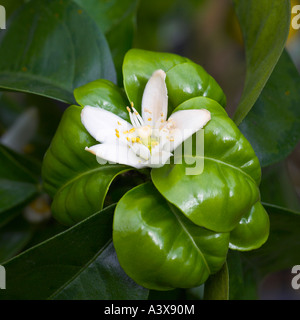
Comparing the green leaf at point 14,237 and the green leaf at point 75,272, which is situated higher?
the green leaf at point 75,272

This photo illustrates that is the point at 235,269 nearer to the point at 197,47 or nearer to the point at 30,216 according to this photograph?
the point at 30,216

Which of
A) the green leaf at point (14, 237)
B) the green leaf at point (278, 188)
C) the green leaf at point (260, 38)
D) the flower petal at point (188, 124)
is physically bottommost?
the green leaf at point (14, 237)

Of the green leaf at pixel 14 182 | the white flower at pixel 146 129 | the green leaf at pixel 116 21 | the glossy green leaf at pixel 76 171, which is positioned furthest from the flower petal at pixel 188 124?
the green leaf at pixel 14 182

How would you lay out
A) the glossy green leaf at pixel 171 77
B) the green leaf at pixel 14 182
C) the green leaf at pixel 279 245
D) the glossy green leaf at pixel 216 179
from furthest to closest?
the green leaf at pixel 14 182 < the green leaf at pixel 279 245 < the glossy green leaf at pixel 171 77 < the glossy green leaf at pixel 216 179

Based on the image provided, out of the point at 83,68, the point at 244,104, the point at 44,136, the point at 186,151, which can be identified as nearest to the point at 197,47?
the point at 44,136

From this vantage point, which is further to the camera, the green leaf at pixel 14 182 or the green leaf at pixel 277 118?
the green leaf at pixel 14 182

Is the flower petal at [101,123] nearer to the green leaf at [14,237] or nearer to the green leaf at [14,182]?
the green leaf at [14,182]
